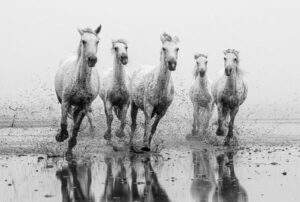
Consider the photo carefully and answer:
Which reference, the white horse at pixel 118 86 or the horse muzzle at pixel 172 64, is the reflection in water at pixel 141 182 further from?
the white horse at pixel 118 86

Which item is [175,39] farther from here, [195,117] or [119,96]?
[195,117]

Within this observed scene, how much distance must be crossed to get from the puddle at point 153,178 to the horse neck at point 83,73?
5.41ft

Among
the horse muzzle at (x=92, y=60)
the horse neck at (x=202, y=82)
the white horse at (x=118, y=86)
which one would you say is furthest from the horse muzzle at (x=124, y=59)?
the horse neck at (x=202, y=82)

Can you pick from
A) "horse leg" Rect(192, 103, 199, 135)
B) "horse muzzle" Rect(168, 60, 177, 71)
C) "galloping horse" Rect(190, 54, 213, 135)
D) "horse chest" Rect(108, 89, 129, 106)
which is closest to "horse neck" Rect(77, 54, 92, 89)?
"horse muzzle" Rect(168, 60, 177, 71)

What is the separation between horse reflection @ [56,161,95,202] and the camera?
601 cm

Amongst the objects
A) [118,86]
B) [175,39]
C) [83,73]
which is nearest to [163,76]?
[175,39]

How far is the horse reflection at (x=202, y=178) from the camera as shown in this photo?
616cm

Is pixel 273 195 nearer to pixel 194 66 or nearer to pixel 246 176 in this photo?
pixel 246 176

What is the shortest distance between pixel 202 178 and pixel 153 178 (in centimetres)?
74

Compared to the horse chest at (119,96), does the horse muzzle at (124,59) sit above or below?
above

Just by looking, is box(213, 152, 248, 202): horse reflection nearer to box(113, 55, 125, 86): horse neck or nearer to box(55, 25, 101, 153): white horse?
box(55, 25, 101, 153): white horse

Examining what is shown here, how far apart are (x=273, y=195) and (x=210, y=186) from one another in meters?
1.00

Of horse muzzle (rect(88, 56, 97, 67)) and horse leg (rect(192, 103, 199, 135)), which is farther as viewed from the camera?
horse leg (rect(192, 103, 199, 135))

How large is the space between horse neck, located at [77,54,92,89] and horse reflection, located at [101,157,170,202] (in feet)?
9.48
